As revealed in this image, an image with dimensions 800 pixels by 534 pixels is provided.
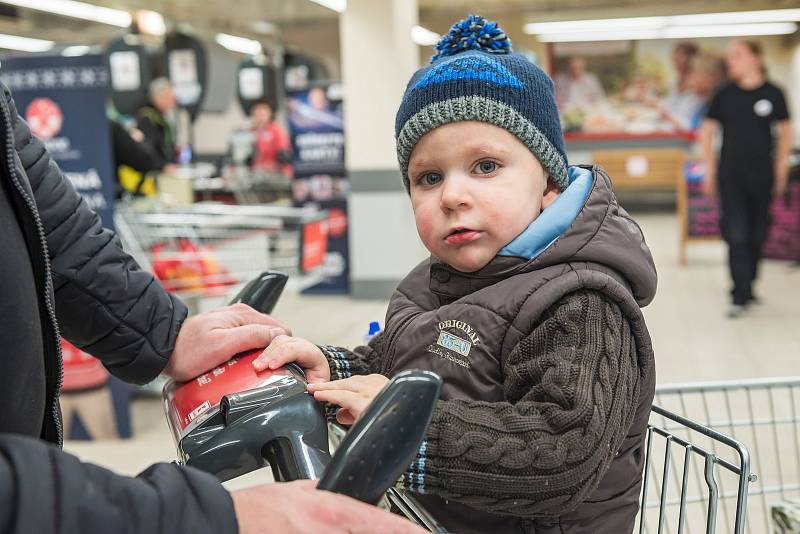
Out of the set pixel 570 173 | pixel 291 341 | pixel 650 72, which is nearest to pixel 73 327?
Answer: pixel 291 341

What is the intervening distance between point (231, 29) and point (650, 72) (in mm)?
8865

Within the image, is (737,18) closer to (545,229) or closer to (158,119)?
(158,119)

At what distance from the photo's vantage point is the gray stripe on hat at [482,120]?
113 cm

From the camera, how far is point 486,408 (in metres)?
1.01

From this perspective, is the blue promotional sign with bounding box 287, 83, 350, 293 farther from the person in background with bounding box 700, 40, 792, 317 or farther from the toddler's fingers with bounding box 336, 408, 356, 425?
the toddler's fingers with bounding box 336, 408, 356, 425

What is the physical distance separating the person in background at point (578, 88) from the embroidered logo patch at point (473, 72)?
1485 cm

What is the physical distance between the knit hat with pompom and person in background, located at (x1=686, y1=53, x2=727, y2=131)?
15.2 meters

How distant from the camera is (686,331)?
215 inches

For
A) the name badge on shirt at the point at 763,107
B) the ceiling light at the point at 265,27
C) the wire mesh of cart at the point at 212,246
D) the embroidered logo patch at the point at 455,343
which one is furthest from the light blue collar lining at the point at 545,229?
the ceiling light at the point at 265,27

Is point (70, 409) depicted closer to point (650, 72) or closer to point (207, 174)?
point (207, 174)

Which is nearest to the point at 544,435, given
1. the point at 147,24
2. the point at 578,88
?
the point at 147,24

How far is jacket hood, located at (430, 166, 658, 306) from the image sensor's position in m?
1.12

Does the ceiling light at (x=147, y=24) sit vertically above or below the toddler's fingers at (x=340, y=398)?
above

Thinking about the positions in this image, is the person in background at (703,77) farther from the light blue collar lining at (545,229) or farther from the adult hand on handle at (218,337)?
the adult hand on handle at (218,337)
